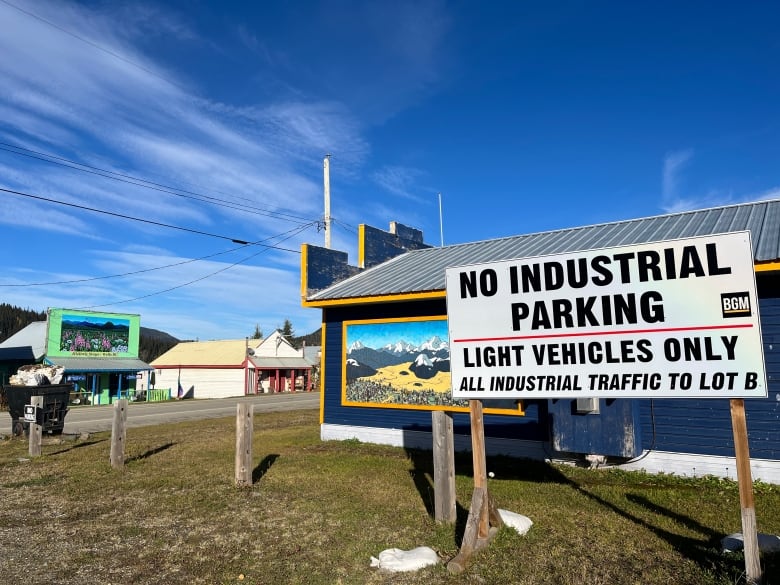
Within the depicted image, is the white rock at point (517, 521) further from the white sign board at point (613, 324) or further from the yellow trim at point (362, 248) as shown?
the yellow trim at point (362, 248)

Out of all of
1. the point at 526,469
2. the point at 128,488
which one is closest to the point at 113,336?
the point at 128,488

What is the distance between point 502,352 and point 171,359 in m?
51.8

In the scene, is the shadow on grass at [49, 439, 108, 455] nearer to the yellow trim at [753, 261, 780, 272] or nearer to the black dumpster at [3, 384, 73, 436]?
the black dumpster at [3, 384, 73, 436]

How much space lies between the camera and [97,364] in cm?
3625

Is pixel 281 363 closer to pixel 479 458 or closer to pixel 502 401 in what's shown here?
pixel 502 401

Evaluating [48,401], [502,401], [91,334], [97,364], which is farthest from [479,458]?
[91,334]

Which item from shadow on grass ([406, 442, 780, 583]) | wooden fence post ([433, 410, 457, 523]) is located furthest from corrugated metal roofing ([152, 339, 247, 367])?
wooden fence post ([433, 410, 457, 523])

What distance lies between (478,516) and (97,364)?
122ft

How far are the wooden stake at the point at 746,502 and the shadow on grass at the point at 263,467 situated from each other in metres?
7.03

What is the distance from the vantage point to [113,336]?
3934 centimetres

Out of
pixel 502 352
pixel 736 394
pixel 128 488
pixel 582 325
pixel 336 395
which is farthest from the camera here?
pixel 336 395

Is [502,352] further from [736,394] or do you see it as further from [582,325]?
[736,394]

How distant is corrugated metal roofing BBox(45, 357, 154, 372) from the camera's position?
34625 mm

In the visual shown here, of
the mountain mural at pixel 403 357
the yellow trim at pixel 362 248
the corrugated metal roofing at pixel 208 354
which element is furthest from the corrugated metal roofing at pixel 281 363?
the mountain mural at pixel 403 357
